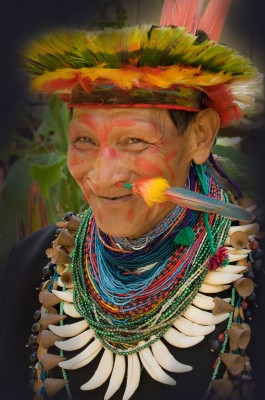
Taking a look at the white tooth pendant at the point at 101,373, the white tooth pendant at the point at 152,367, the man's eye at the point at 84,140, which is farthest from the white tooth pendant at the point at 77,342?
the man's eye at the point at 84,140

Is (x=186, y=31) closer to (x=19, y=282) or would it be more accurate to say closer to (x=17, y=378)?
(x=19, y=282)

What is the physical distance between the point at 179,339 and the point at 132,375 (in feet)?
0.73

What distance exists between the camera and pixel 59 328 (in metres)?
2.74

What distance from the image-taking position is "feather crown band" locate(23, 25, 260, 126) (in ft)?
7.55

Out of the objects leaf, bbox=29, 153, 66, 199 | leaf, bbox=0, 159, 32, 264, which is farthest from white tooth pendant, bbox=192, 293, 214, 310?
leaf, bbox=0, 159, 32, 264

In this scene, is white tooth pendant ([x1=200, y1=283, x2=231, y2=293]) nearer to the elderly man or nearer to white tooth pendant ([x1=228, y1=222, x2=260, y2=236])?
the elderly man

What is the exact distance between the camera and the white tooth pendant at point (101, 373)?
2615mm

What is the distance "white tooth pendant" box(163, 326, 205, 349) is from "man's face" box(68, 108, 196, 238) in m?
0.39

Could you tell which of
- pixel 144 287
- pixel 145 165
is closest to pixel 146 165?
pixel 145 165

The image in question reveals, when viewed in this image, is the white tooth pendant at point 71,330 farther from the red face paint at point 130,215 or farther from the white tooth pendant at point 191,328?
the red face paint at point 130,215

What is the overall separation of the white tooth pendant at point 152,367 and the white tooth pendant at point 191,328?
0.47ft

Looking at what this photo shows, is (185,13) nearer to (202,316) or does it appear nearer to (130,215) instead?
(130,215)

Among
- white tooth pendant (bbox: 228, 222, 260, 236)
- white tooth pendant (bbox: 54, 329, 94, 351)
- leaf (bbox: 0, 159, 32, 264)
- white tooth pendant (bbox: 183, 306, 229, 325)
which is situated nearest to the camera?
white tooth pendant (bbox: 183, 306, 229, 325)

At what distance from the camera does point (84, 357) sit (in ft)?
8.75
